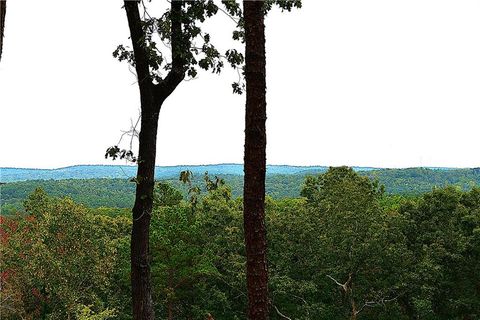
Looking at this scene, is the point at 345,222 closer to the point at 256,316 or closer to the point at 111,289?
the point at 111,289

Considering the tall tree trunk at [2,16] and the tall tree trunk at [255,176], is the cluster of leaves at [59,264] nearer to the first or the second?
the tall tree trunk at [255,176]

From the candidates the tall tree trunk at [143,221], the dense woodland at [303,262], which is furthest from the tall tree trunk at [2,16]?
the dense woodland at [303,262]

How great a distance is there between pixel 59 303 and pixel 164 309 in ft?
23.6

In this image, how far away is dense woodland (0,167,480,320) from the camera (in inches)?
1564

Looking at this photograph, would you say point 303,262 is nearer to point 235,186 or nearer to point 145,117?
point 145,117

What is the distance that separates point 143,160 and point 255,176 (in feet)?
9.28

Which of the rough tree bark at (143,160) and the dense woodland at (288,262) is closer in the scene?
the rough tree bark at (143,160)

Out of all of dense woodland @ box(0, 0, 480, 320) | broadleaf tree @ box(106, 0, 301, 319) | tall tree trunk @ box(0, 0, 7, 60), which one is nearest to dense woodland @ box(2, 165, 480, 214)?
dense woodland @ box(0, 0, 480, 320)

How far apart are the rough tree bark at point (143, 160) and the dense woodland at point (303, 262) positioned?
98.6 feet

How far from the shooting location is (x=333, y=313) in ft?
135

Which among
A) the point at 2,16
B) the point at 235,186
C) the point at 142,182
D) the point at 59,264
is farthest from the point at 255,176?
the point at 235,186

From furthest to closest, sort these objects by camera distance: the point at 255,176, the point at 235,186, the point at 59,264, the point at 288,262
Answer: the point at 235,186 → the point at 288,262 → the point at 59,264 → the point at 255,176

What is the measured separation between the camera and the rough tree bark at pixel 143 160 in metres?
9.16

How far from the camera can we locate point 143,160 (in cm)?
927
